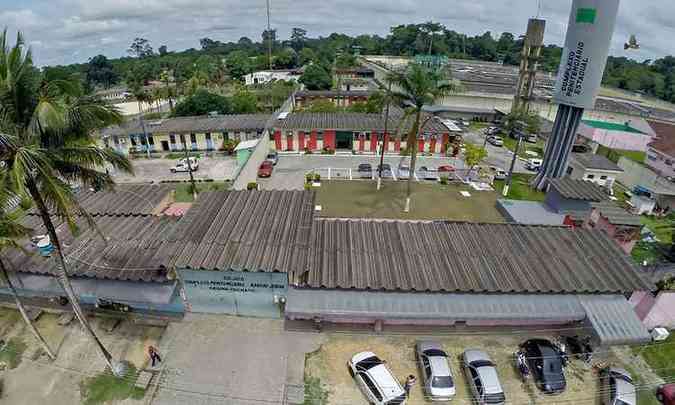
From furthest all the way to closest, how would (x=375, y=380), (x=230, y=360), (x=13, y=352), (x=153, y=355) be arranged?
1. (x=13, y=352)
2. (x=230, y=360)
3. (x=153, y=355)
4. (x=375, y=380)

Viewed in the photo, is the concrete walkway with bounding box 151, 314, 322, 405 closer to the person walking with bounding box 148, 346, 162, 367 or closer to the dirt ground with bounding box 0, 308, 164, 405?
the person walking with bounding box 148, 346, 162, 367

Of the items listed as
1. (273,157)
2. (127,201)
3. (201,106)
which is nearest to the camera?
(127,201)

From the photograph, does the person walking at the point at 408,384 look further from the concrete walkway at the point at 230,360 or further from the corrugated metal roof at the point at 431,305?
the concrete walkway at the point at 230,360

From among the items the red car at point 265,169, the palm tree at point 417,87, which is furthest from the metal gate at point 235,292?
the red car at point 265,169

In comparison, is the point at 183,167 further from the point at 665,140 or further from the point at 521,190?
the point at 665,140

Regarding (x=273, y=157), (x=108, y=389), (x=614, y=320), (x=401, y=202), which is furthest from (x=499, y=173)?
(x=108, y=389)

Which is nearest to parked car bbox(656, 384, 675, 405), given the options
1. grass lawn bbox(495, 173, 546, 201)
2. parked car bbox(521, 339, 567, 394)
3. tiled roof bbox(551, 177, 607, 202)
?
parked car bbox(521, 339, 567, 394)

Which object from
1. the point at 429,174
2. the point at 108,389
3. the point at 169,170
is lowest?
the point at 108,389
